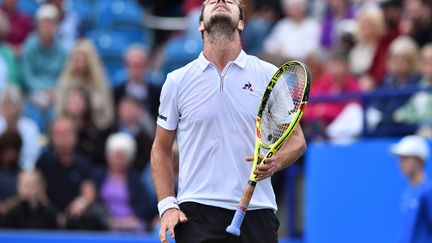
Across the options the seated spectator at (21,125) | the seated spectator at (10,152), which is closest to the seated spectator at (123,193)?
the seated spectator at (10,152)

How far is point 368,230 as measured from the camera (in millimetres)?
11039

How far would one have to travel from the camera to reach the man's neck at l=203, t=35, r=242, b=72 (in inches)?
243

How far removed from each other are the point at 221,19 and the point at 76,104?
670cm

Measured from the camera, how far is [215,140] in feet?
20.0

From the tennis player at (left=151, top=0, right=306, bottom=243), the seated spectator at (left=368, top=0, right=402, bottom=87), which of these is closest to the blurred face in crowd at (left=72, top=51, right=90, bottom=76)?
the seated spectator at (left=368, top=0, right=402, bottom=87)

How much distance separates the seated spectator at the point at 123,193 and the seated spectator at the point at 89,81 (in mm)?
1067

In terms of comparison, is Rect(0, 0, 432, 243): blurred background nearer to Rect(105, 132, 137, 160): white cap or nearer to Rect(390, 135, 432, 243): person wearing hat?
Rect(105, 132, 137, 160): white cap

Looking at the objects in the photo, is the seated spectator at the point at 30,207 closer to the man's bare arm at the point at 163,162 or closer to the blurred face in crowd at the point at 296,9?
the blurred face in crowd at the point at 296,9

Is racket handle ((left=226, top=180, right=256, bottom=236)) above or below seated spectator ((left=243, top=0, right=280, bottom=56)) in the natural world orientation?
below

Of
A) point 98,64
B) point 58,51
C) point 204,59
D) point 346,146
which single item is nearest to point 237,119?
point 204,59

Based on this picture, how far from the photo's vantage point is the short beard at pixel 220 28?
611 cm

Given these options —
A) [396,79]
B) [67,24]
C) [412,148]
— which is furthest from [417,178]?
[67,24]

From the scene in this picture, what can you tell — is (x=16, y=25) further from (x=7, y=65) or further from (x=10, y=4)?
(x=7, y=65)

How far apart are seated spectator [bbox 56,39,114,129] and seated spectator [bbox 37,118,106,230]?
0.65 m
